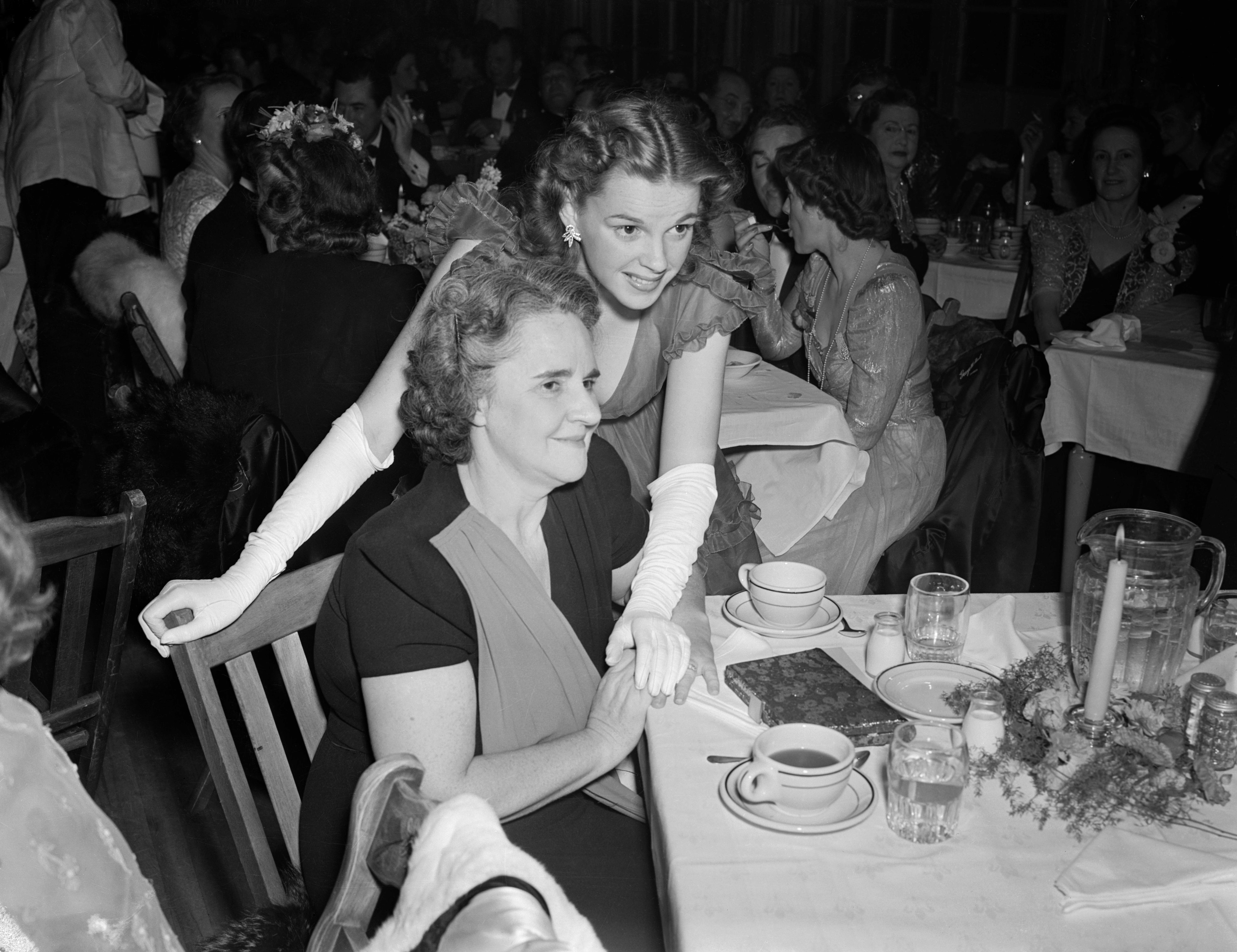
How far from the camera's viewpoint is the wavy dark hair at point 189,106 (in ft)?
12.4

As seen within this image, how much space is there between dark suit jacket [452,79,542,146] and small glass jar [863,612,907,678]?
6.32 metres

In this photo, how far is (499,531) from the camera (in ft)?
5.05

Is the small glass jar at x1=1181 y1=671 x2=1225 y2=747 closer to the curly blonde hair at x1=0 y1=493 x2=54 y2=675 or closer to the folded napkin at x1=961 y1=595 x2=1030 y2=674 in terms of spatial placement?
Result: the folded napkin at x1=961 y1=595 x2=1030 y2=674

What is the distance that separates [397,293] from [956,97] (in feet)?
22.8

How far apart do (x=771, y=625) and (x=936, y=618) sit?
241mm

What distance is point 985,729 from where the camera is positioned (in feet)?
4.42

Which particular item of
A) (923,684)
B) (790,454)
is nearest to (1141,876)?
(923,684)

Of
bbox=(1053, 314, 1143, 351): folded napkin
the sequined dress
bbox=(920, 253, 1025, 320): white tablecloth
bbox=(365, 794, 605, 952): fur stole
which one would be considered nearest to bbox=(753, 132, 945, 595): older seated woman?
the sequined dress

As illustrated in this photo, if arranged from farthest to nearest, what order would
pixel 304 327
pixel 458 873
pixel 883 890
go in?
pixel 304 327
pixel 883 890
pixel 458 873

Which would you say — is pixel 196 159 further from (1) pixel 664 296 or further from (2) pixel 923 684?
(2) pixel 923 684

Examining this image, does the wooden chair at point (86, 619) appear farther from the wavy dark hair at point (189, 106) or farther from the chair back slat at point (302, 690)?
the wavy dark hair at point (189, 106)

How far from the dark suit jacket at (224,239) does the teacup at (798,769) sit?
202cm

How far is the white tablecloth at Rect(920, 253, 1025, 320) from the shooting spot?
491cm

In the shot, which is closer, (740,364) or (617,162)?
(617,162)
